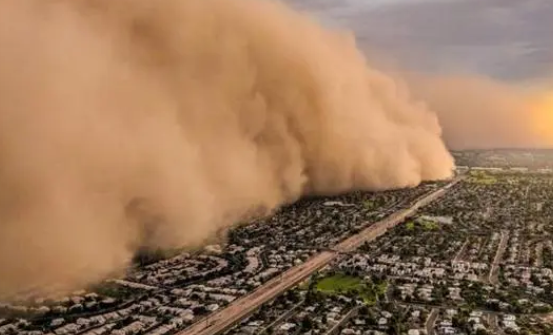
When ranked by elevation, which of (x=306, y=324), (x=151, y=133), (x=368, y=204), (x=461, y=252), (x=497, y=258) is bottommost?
(x=497, y=258)

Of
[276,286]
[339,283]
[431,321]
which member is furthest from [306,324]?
[339,283]

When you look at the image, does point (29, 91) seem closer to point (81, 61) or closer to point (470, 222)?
point (81, 61)

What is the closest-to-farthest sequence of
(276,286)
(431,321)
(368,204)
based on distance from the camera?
(431,321)
(276,286)
(368,204)

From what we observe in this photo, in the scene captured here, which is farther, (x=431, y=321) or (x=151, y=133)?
(x=151, y=133)

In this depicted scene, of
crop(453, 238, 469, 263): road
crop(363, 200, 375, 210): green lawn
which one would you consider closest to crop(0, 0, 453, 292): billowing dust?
crop(363, 200, 375, 210): green lawn

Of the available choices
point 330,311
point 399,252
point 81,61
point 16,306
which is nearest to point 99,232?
point 16,306

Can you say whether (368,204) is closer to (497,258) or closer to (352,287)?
(497,258)
